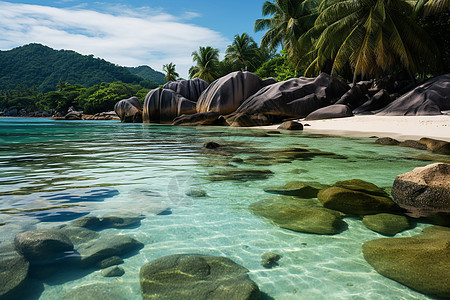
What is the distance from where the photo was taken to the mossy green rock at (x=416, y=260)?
5.09ft

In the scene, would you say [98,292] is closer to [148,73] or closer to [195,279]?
[195,279]

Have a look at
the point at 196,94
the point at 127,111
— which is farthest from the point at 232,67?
the point at 127,111

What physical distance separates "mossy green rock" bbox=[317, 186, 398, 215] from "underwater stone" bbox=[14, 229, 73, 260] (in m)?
2.30

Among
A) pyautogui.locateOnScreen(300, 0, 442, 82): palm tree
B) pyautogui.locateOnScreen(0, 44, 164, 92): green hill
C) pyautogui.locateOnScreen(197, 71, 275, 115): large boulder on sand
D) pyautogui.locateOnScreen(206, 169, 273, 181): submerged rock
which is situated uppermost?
pyautogui.locateOnScreen(0, 44, 164, 92): green hill

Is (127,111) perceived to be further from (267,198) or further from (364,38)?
(267,198)

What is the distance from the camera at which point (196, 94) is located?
28047mm

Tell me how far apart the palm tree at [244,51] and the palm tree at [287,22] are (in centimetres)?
781

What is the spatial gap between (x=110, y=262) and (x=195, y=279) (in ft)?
2.00

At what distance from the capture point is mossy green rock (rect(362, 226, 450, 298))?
1551mm

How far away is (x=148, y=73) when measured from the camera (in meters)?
135

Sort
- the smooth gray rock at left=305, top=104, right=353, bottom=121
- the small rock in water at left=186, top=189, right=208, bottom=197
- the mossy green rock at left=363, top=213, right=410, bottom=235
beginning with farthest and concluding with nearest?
the smooth gray rock at left=305, top=104, right=353, bottom=121
the small rock in water at left=186, top=189, right=208, bottom=197
the mossy green rock at left=363, top=213, right=410, bottom=235

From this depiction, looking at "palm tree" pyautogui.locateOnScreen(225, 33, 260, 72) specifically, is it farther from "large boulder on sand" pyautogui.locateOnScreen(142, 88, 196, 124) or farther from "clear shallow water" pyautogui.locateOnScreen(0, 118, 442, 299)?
"clear shallow water" pyautogui.locateOnScreen(0, 118, 442, 299)

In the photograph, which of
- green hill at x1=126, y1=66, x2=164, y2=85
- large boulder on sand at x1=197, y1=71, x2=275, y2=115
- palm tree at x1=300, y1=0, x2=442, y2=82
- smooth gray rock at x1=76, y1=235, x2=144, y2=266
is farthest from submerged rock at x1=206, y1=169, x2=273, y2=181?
green hill at x1=126, y1=66, x2=164, y2=85

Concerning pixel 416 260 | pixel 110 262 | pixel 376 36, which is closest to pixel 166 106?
pixel 376 36
